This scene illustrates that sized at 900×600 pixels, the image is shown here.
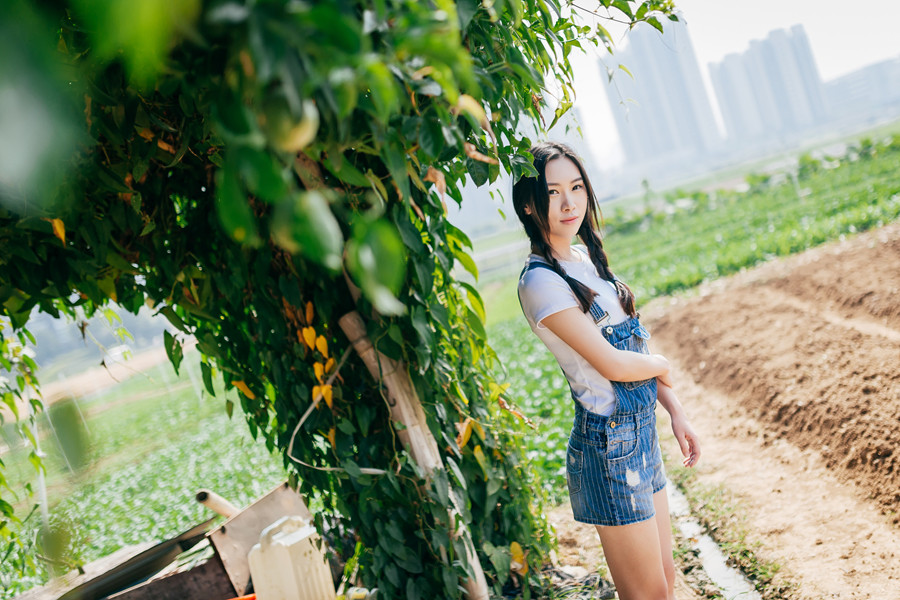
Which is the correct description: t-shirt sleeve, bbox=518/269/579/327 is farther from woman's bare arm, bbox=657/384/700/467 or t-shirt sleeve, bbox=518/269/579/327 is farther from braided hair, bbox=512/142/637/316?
woman's bare arm, bbox=657/384/700/467

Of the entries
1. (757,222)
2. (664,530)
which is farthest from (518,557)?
(757,222)

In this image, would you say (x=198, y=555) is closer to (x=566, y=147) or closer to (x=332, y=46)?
(x=566, y=147)

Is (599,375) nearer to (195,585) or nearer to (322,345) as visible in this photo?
(322,345)

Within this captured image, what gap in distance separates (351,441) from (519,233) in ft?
2.94

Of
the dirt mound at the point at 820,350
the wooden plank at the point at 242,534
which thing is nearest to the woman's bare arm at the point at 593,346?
the wooden plank at the point at 242,534

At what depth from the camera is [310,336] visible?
79.0 inches

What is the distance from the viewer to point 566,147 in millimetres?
1989

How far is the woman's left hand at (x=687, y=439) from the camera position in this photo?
206cm

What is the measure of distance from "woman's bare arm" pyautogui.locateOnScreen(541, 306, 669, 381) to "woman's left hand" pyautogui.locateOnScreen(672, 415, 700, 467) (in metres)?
0.37

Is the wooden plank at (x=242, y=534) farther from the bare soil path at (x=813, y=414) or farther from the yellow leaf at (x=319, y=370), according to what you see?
the bare soil path at (x=813, y=414)

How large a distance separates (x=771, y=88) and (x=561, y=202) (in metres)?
77.1

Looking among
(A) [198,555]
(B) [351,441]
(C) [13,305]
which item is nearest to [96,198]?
(C) [13,305]

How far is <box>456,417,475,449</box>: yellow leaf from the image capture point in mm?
2075

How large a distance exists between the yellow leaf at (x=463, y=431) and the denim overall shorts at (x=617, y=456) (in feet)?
1.14
